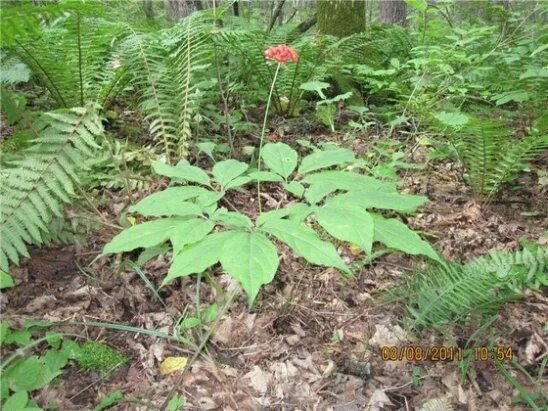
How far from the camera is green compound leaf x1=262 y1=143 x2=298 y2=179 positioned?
4.73ft

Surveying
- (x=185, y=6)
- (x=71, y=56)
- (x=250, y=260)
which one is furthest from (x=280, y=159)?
(x=185, y=6)

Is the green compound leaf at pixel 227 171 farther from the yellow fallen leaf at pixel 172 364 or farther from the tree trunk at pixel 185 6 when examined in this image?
the tree trunk at pixel 185 6

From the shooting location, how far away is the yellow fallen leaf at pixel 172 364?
173 cm

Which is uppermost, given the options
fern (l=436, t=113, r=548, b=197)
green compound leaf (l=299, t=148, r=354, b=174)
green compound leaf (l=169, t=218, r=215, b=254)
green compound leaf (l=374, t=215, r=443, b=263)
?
green compound leaf (l=299, t=148, r=354, b=174)

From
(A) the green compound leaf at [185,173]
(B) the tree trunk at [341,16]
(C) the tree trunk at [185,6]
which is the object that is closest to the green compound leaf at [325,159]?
(A) the green compound leaf at [185,173]

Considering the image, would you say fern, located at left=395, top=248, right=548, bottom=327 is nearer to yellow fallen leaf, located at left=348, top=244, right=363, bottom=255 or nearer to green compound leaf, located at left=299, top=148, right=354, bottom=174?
yellow fallen leaf, located at left=348, top=244, right=363, bottom=255

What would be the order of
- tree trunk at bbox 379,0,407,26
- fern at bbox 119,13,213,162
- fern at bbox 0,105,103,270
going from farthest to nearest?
tree trunk at bbox 379,0,407,26
fern at bbox 119,13,213,162
fern at bbox 0,105,103,270

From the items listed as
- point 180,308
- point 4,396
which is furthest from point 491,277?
point 4,396

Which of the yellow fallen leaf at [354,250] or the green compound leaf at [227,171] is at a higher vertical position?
the green compound leaf at [227,171]

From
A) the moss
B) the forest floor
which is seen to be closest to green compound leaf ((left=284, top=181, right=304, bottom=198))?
the forest floor

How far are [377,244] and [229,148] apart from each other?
1.27 metres

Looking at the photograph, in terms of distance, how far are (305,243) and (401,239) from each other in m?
0.28

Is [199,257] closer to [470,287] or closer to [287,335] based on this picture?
[287,335]

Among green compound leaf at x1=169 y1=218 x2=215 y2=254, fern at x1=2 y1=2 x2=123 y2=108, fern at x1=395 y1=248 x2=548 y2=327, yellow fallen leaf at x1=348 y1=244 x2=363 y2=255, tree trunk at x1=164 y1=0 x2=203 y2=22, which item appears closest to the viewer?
green compound leaf at x1=169 y1=218 x2=215 y2=254
